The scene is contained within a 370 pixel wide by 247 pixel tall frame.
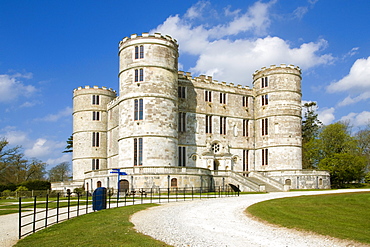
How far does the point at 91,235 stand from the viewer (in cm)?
1301

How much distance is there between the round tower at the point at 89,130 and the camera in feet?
169

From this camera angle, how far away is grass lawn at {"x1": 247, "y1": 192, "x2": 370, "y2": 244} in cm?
1326

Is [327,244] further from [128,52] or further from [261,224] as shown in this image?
[128,52]

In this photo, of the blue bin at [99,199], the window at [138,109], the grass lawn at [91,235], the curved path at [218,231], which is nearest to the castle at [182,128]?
the window at [138,109]

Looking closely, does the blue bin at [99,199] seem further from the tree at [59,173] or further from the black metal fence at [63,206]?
the tree at [59,173]

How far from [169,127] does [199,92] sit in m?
8.74

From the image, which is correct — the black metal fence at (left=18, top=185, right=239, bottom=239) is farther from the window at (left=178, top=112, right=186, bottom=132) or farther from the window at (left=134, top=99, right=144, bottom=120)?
the window at (left=178, top=112, right=186, bottom=132)

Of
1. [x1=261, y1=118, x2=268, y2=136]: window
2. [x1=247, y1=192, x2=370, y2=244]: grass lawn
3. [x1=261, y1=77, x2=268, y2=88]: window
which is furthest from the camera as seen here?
[x1=261, y1=77, x2=268, y2=88]: window

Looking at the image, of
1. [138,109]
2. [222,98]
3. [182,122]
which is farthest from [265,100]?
[138,109]

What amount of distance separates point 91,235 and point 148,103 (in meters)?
27.3

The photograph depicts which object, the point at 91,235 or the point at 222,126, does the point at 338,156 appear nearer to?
the point at 222,126

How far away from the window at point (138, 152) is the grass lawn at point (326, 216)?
65.4 ft

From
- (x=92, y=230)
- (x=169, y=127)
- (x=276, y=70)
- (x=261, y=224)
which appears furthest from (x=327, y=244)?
(x=276, y=70)

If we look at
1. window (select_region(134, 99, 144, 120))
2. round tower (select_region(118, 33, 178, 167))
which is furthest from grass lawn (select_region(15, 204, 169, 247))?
window (select_region(134, 99, 144, 120))
